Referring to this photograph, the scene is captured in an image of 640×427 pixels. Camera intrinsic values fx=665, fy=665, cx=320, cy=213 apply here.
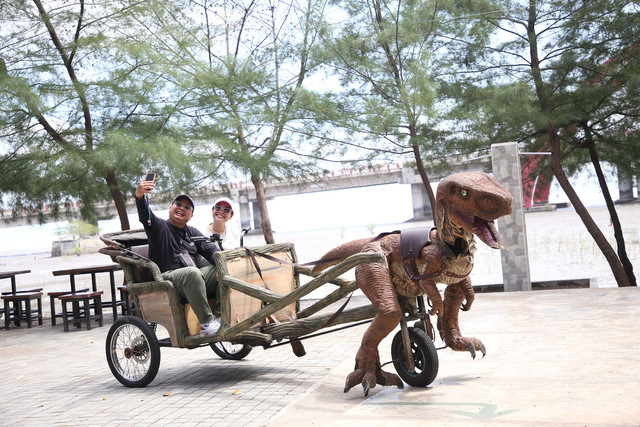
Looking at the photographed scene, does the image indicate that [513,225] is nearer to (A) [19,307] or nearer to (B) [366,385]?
(B) [366,385]

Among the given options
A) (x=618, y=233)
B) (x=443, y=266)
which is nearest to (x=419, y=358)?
(x=443, y=266)

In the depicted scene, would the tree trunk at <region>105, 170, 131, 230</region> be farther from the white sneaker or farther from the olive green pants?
the white sneaker

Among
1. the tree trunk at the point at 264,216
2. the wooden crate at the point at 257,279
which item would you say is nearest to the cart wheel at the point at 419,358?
the wooden crate at the point at 257,279

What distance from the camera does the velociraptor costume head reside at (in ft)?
11.5

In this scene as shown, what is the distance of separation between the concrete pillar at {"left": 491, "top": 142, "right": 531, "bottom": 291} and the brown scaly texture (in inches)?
187

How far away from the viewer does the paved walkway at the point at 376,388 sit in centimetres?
336

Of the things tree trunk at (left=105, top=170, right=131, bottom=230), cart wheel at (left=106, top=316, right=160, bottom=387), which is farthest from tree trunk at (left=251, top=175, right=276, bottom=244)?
cart wheel at (left=106, top=316, right=160, bottom=387)

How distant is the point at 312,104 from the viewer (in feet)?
34.2

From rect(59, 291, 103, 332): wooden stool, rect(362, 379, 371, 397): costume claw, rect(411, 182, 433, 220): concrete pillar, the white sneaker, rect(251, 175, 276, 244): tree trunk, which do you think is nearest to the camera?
rect(362, 379, 371, 397): costume claw

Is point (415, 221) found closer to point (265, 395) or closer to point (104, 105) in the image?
point (104, 105)

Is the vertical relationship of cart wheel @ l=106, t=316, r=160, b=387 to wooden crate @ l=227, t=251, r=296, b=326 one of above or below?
below

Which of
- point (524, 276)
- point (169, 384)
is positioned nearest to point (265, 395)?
point (169, 384)

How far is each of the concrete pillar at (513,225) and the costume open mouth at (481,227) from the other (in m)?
5.22

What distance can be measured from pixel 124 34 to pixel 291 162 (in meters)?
3.25
